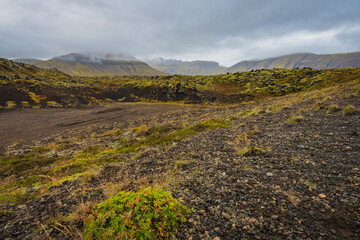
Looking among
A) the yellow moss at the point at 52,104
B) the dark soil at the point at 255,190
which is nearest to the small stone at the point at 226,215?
the dark soil at the point at 255,190

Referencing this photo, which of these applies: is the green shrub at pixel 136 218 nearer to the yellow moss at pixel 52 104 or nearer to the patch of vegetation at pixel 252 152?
the patch of vegetation at pixel 252 152

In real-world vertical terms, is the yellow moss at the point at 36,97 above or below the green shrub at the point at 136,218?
above

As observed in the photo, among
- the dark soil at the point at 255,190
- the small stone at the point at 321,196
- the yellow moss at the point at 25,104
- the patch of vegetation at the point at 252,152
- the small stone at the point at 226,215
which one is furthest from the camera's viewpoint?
the yellow moss at the point at 25,104

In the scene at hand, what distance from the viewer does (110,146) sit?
14977 millimetres

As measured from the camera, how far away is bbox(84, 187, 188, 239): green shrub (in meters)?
2.87

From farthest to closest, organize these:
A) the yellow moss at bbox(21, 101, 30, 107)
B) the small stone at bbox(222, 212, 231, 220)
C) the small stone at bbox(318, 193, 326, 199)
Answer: the yellow moss at bbox(21, 101, 30, 107)
the small stone at bbox(318, 193, 326, 199)
the small stone at bbox(222, 212, 231, 220)

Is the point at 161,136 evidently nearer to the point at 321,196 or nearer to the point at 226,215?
the point at 226,215

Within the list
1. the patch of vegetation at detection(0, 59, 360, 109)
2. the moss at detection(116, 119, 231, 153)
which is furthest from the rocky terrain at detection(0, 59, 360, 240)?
the patch of vegetation at detection(0, 59, 360, 109)

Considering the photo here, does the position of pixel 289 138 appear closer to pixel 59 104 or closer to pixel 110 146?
pixel 110 146

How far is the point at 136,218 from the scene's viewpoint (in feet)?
9.83

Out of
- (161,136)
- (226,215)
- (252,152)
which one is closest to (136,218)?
(226,215)

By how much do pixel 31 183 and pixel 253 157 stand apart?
11096mm

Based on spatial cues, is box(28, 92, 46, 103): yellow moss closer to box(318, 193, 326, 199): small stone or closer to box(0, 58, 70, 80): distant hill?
box(0, 58, 70, 80): distant hill

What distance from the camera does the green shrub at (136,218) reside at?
2.87 m
